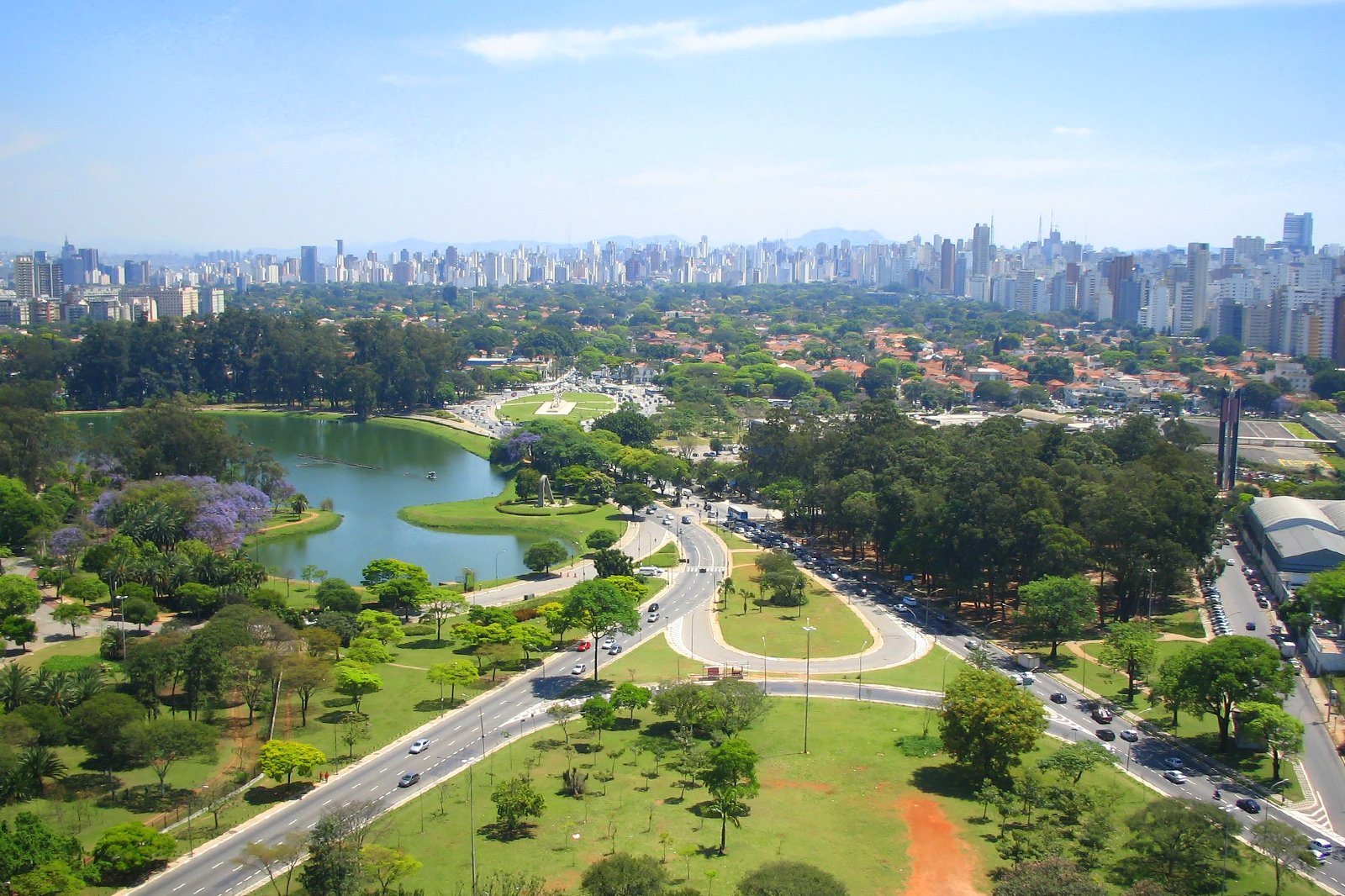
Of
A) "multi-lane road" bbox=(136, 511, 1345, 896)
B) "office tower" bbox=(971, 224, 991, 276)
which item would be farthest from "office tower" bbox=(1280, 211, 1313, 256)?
"multi-lane road" bbox=(136, 511, 1345, 896)

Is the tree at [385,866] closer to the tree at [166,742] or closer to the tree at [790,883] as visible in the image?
the tree at [790,883]

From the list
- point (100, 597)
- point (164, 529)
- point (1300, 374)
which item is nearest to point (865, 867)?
point (100, 597)

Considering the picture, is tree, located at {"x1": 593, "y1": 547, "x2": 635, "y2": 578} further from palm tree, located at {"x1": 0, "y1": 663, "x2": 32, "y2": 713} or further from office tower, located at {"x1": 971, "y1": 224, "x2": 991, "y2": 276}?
office tower, located at {"x1": 971, "y1": 224, "x2": 991, "y2": 276}

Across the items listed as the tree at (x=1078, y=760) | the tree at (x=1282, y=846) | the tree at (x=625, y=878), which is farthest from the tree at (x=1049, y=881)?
the tree at (x=625, y=878)

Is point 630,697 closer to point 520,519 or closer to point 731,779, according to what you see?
point 731,779

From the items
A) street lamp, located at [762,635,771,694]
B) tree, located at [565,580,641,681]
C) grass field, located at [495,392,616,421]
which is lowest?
street lamp, located at [762,635,771,694]
